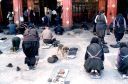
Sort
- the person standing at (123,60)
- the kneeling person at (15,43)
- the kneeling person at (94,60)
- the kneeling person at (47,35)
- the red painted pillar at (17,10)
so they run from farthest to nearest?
1. the red painted pillar at (17,10)
2. the kneeling person at (47,35)
3. the kneeling person at (15,43)
4. the person standing at (123,60)
5. the kneeling person at (94,60)

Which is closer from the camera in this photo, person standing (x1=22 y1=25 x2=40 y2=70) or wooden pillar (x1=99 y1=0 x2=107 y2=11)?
person standing (x1=22 y1=25 x2=40 y2=70)

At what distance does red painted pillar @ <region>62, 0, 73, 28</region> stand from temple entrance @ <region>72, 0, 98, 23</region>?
115 inches

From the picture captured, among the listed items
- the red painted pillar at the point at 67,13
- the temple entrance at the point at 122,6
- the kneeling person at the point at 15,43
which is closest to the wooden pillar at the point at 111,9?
the red painted pillar at the point at 67,13

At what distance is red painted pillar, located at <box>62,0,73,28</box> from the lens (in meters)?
22.5

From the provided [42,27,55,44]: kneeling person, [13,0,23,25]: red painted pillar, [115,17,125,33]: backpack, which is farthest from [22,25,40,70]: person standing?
[13,0,23,25]: red painted pillar

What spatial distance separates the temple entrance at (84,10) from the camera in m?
25.7

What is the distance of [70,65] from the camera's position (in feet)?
50.5

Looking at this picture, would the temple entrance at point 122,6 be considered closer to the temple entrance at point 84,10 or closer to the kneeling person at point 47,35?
the temple entrance at point 84,10

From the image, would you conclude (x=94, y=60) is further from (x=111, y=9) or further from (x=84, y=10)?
(x=84, y=10)

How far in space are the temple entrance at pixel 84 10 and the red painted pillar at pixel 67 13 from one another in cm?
293

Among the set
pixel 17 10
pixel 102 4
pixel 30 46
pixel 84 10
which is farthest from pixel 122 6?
pixel 30 46

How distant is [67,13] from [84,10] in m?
3.51

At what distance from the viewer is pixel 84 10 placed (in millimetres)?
25859

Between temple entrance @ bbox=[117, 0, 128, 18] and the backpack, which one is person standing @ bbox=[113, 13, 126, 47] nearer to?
the backpack
